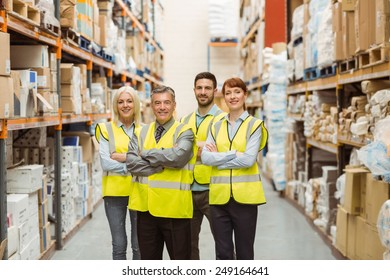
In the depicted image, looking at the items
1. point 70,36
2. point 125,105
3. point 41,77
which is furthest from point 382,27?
point 70,36

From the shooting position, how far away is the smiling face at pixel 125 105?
3885 millimetres

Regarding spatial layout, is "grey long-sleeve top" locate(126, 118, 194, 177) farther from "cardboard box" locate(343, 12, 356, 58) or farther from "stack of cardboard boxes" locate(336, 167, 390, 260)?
"cardboard box" locate(343, 12, 356, 58)

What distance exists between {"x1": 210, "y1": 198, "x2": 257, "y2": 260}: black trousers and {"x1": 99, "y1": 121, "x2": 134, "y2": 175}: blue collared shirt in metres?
0.72

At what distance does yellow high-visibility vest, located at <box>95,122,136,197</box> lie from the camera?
12.6 feet

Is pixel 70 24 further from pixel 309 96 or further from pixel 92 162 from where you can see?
pixel 309 96

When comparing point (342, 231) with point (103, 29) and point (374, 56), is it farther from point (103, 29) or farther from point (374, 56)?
point (103, 29)

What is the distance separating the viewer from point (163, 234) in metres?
3.43

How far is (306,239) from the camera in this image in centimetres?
575

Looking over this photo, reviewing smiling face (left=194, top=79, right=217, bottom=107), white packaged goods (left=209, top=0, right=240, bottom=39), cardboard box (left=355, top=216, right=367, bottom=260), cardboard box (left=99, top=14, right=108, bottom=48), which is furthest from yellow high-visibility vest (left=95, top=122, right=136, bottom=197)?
white packaged goods (left=209, top=0, right=240, bottom=39)

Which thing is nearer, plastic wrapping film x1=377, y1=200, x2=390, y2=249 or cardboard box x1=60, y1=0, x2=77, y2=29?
plastic wrapping film x1=377, y1=200, x2=390, y2=249

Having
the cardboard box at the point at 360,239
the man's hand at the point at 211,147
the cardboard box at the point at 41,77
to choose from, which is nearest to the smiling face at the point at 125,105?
the man's hand at the point at 211,147

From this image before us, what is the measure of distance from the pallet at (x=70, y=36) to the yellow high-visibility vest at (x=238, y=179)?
102 inches

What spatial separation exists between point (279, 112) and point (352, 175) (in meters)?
4.33

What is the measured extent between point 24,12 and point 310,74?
3.95m
